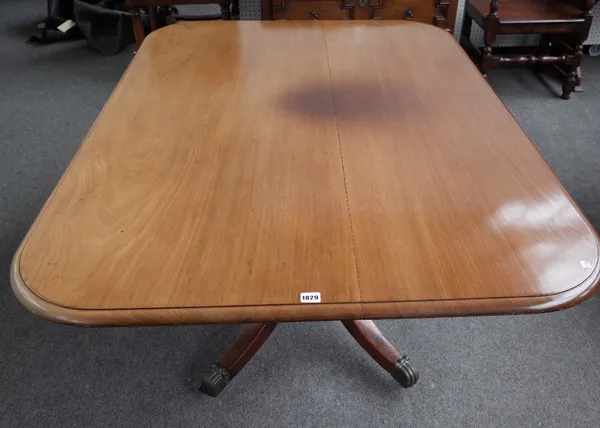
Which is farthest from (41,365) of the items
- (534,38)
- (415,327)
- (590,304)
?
(534,38)

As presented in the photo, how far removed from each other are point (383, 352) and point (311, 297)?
74 cm

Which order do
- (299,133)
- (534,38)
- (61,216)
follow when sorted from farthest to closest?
(534,38) < (299,133) < (61,216)

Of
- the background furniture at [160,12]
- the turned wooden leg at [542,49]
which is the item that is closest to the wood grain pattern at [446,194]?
the background furniture at [160,12]

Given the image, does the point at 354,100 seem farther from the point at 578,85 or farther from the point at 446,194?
the point at 578,85

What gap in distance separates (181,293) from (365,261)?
0.31 meters

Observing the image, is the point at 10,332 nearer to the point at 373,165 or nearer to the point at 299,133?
the point at 299,133

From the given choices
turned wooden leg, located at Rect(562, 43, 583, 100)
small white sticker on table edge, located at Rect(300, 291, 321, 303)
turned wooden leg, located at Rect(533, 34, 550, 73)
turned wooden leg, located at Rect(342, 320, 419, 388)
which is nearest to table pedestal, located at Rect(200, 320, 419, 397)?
turned wooden leg, located at Rect(342, 320, 419, 388)

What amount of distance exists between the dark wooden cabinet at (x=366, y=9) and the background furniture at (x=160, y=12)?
222 mm

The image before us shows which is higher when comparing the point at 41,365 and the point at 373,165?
the point at 373,165

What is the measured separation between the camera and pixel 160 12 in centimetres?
294

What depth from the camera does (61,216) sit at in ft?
3.31

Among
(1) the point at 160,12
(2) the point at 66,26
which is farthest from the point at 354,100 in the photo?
(2) the point at 66,26

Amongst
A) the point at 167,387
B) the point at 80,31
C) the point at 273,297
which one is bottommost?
the point at 167,387

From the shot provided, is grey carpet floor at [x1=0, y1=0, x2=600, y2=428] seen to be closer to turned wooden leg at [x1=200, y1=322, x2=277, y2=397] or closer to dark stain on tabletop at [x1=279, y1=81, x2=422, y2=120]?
turned wooden leg at [x1=200, y1=322, x2=277, y2=397]
